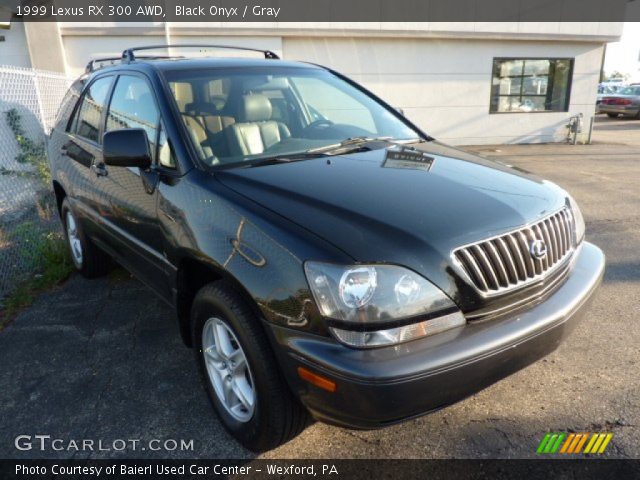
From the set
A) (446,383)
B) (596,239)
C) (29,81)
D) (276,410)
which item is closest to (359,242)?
(446,383)

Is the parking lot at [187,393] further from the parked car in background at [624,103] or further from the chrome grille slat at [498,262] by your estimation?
the parked car in background at [624,103]

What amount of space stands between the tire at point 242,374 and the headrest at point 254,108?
1.19m

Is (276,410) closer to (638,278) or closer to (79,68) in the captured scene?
(638,278)

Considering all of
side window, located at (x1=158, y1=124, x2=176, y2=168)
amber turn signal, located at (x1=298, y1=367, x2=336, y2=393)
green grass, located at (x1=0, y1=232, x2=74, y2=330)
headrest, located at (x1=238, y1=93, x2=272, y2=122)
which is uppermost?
headrest, located at (x1=238, y1=93, x2=272, y2=122)

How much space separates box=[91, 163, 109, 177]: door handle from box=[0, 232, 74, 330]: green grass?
1.38 metres

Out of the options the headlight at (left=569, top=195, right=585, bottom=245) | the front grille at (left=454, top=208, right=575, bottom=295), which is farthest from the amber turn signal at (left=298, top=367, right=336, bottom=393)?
the headlight at (left=569, top=195, right=585, bottom=245)

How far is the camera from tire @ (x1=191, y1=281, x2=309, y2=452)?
200cm

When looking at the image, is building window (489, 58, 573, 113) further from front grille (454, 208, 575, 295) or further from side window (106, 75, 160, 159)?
front grille (454, 208, 575, 295)

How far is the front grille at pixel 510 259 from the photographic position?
76.0 inches

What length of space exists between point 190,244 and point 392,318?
1091mm

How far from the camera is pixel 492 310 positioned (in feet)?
6.46

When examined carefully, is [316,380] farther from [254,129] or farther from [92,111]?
[92,111]

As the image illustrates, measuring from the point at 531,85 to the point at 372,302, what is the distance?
46.8ft

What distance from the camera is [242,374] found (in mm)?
2305
